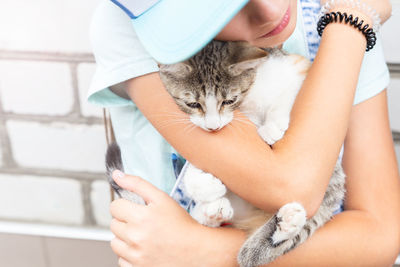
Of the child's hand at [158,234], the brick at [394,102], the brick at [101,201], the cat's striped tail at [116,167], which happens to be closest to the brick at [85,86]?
the brick at [101,201]

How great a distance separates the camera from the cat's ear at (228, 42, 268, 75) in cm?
76

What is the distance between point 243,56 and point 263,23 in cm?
7

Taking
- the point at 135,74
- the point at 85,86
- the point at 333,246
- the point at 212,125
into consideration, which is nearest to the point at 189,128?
the point at 212,125

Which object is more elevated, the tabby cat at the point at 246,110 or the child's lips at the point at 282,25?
the child's lips at the point at 282,25

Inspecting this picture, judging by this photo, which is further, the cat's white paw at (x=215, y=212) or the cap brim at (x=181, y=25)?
the cat's white paw at (x=215, y=212)

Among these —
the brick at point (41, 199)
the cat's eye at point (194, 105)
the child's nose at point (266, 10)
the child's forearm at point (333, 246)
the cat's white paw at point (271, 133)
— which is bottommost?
the brick at point (41, 199)

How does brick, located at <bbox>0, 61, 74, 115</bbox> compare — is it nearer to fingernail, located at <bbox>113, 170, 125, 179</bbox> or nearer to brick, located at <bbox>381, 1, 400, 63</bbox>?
fingernail, located at <bbox>113, 170, 125, 179</bbox>

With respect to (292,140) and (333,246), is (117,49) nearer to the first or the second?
(292,140)

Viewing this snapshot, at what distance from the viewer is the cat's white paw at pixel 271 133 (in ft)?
2.62

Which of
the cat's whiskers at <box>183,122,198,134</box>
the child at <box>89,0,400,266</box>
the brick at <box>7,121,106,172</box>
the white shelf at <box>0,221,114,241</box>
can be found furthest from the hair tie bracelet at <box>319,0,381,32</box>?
the white shelf at <box>0,221,114,241</box>

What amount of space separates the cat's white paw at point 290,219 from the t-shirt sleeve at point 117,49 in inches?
14.9

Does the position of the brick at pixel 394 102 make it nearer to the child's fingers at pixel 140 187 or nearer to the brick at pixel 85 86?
the child's fingers at pixel 140 187

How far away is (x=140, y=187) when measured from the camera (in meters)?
0.85

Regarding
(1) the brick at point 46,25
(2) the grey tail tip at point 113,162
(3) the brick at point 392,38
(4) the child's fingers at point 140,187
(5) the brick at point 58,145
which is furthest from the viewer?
(5) the brick at point 58,145
